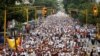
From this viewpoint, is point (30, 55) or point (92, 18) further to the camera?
point (92, 18)

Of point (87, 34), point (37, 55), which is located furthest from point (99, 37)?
point (37, 55)

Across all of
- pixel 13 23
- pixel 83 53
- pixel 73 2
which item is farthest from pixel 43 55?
pixel 73 2

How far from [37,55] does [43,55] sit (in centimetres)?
52

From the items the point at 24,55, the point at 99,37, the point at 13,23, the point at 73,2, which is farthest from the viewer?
the point at 73,2

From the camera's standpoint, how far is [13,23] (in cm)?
8800

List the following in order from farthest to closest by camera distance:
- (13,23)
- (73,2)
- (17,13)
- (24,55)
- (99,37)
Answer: (73,2), (13,23), (17,13), (99,37), (24,55)

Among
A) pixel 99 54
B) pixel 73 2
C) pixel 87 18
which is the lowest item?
pixel 73 2

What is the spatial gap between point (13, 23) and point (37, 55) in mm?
52654

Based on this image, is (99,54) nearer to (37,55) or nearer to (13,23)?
(37,55)

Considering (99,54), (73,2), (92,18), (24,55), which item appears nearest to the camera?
(24,55)

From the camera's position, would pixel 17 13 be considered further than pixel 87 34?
Yes

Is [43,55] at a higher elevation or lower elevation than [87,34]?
higher

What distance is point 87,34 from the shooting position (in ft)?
196

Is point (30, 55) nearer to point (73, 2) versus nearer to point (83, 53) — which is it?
point (83, 53)
